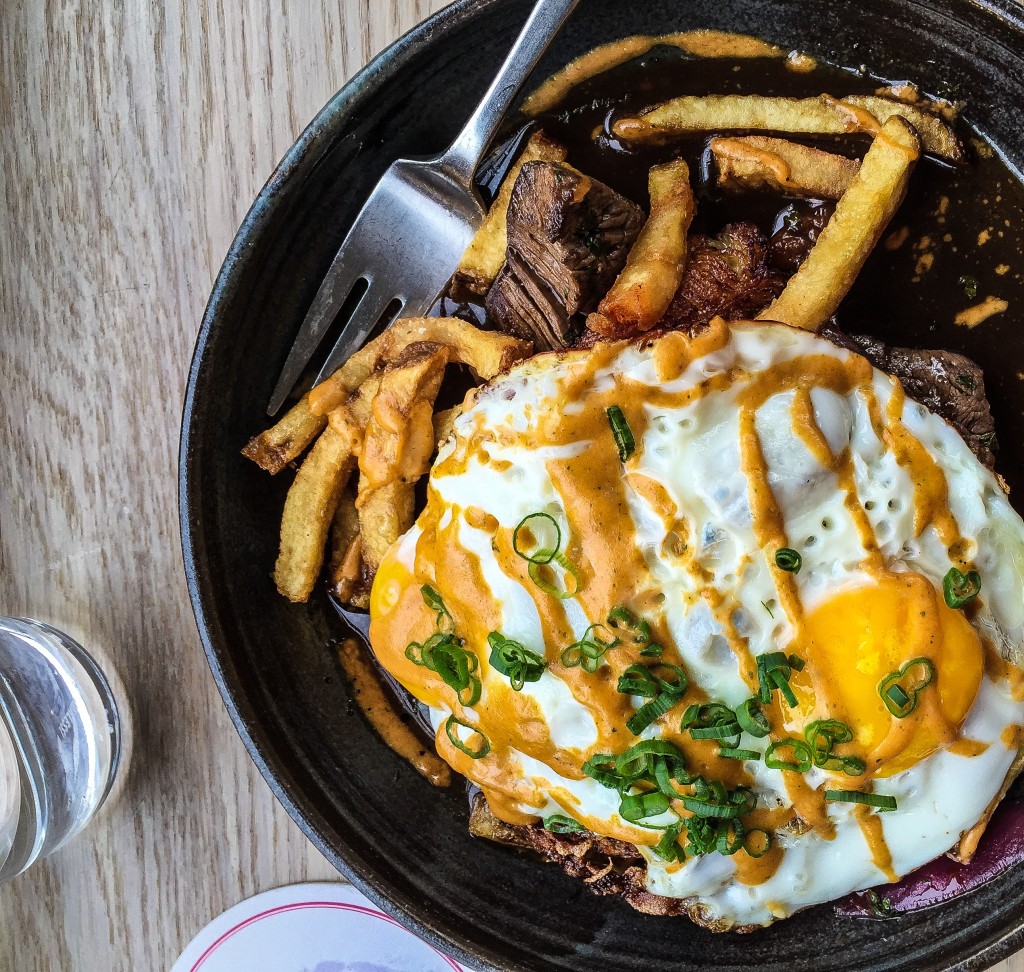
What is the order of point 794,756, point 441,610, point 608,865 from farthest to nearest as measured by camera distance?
1. point 608,865
2. point 441,610
3. point 794,756

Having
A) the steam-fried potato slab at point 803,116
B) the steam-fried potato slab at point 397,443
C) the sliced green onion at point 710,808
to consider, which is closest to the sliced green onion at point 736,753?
the sliced green onion at point 710,808

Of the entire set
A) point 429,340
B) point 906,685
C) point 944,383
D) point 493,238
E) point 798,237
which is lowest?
point 906,685

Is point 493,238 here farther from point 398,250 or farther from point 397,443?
point 397,443

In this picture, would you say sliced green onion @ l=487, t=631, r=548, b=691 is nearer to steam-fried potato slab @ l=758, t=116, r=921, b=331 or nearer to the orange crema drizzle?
the orange crema drizzle

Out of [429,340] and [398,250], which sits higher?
[398,250]

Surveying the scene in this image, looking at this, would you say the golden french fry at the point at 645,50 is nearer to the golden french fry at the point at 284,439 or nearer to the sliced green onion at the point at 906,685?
the golden french fry at the point at 284,439

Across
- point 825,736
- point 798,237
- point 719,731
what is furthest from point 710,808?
point 798,237
